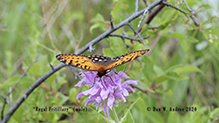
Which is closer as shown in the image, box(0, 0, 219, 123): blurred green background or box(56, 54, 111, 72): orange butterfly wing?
box(56, 54, 111, 72): orange butterfly wing

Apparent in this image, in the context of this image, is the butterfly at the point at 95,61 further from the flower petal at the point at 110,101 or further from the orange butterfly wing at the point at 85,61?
the flower petal at the point at 110,101

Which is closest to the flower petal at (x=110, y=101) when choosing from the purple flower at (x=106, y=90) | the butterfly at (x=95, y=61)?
the purple flower at (x=106, y=90)

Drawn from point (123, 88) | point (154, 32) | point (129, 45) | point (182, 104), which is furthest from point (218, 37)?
point (182, 104)

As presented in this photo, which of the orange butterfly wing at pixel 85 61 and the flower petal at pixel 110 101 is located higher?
the orange butterfly wing at pixel 85 61

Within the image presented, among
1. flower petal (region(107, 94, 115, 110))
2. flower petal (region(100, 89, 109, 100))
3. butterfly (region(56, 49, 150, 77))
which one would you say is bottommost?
flower petal (region(107, 94, 115, 110))

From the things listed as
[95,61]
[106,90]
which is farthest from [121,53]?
[106,90]

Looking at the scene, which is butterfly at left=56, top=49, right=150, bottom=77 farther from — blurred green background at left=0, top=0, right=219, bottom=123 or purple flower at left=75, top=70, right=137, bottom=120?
blurred green background at left=0, top=0, right=219, bottom=123

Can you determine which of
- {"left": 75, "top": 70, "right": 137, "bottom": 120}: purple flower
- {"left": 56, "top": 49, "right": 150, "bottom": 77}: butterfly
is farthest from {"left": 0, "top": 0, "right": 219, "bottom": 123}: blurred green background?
{"left": 56, "top": 49, "right": 150, "bottom": 77}: butterfly
